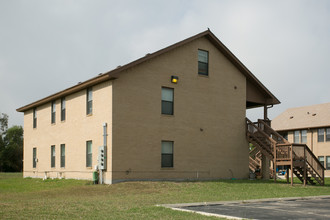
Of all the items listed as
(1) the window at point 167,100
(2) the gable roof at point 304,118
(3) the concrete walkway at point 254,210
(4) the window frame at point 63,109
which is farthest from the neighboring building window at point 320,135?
(3) the concrete walkway at point 254,210

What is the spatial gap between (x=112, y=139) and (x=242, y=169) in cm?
1035

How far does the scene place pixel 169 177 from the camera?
25.2 m

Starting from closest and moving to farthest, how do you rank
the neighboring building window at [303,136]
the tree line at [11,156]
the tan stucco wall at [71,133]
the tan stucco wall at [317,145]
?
1. the tan stucco wall at [71,133]
2. the tan stucco wall at [317,145]
3. the neighboring building window at [303,136]
4. the tree line at [11,156]

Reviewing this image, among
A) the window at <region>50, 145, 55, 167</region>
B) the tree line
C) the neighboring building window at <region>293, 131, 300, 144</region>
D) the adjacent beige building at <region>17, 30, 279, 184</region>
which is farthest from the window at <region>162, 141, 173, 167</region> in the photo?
the tree line

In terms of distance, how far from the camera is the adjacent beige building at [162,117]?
77.7ft

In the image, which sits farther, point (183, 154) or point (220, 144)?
point (220, 144)

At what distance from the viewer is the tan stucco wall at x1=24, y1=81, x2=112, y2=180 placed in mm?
24312

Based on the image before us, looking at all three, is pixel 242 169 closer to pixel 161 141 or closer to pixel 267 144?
pixel 267 144

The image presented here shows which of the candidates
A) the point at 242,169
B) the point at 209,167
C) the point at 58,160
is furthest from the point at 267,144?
the point at 58,160

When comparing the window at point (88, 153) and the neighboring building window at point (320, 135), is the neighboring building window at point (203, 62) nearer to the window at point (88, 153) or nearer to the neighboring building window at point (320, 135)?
the window at point (88, 153)

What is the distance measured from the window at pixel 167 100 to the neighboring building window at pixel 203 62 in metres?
2.83

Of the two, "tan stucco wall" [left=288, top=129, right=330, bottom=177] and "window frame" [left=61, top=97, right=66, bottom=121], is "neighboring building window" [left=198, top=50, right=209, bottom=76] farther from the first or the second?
"tan stucco wall" [left=288, top=129, right=330, bottom=177]

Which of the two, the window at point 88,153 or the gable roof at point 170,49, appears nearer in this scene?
the gable roof at point 170,49

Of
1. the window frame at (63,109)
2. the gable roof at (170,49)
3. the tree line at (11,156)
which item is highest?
the gable roof at (170,49)
